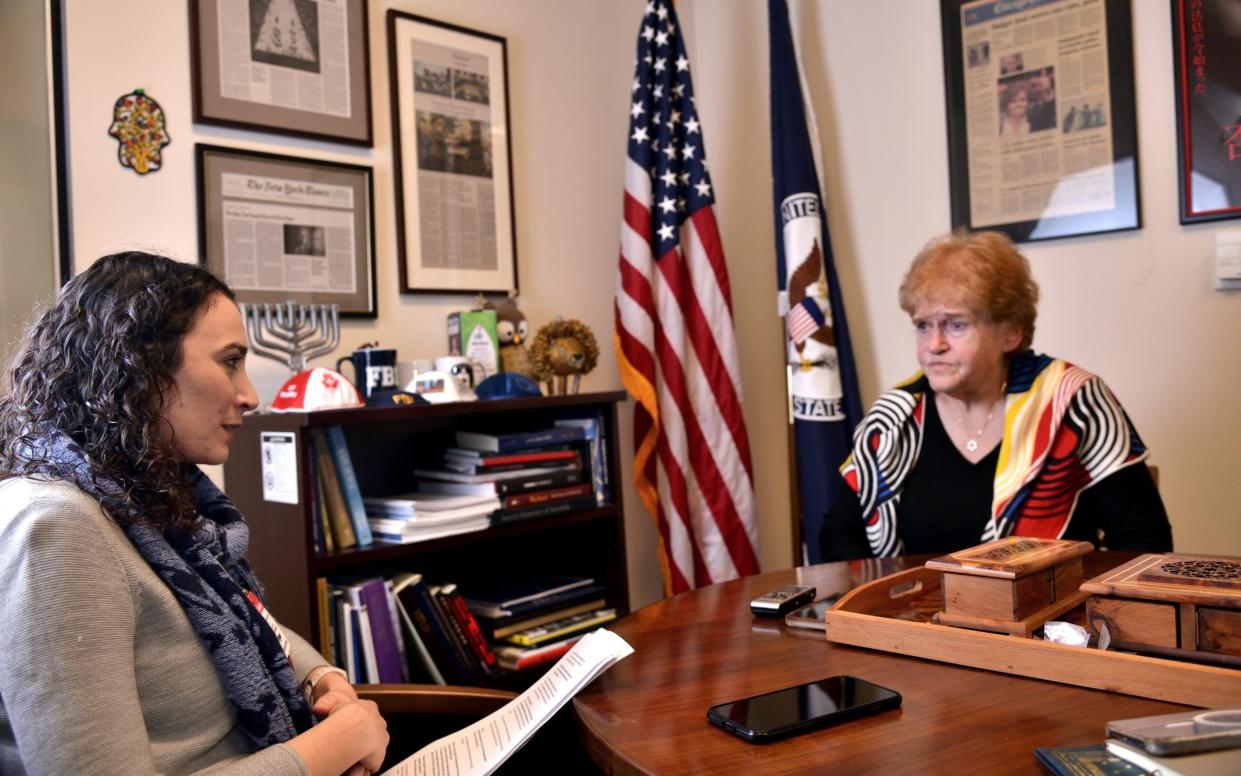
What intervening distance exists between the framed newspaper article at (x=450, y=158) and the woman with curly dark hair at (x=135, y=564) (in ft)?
4.51

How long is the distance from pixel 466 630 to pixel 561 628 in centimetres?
26

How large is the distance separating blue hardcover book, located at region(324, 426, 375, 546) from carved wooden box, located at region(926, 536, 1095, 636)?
1206mm

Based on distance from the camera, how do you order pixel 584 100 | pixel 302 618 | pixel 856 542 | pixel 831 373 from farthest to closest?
pixel 584 100 → pixel 831 373 → pixel 856 542 → pixel 302 618

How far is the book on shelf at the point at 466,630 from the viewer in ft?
6.87

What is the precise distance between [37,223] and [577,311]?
145 cm

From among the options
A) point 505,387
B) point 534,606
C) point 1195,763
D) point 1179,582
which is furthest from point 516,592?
point 1195,763

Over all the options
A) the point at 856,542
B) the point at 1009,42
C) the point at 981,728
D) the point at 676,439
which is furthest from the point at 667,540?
the point at 981,728

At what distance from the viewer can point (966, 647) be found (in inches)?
43.9

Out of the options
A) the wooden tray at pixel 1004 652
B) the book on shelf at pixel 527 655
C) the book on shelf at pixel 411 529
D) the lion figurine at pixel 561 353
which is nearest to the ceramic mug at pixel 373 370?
the book on shelf at pixel 411 529

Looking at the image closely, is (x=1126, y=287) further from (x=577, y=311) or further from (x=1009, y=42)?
(x=577, y=311)

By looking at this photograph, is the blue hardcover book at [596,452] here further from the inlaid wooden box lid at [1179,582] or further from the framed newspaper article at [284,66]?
the inlaid wooden box lid at [1179,582]

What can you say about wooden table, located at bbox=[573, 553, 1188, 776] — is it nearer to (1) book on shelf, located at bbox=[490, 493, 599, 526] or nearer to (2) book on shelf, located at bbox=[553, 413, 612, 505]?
(1) book on shelf, located at bbox=[490, 493, 599, 526]

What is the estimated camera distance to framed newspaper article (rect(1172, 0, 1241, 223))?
225 centimetres

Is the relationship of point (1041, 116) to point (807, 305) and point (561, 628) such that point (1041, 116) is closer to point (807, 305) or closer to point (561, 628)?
point (807, 305)
